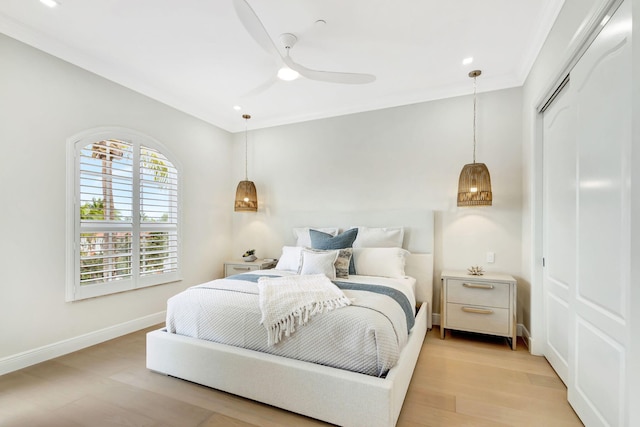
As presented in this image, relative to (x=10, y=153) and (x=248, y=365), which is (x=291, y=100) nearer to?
(x=10, y=153)

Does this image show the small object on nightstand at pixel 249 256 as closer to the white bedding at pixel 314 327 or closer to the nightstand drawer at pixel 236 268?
the nightstand drawer at pixel 236 268

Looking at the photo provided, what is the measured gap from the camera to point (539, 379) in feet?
7.36

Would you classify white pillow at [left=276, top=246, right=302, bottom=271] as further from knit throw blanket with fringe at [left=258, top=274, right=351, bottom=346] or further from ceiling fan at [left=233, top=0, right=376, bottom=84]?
ceiling fan at [left=233, top=0, right=376, bottom=84]

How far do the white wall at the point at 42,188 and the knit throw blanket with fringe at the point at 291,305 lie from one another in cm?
204

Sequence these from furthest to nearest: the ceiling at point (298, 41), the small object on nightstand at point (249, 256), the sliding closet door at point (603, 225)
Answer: the small object on nightstand at point (249, 256), the ceiling at point (298, 41), the sliding closet door at point (603, 225)

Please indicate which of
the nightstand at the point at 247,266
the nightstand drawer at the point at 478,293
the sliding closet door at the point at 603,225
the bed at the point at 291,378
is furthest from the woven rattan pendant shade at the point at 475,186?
the nightstand at the point at 247,266

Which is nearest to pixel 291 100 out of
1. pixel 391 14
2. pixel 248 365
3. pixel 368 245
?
pixel 391 14

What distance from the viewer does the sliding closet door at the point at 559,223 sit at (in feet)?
6.66

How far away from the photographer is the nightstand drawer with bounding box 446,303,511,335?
280 cm

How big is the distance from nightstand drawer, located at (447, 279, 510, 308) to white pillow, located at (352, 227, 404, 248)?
2.36 feet

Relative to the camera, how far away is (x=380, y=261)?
3109 mm

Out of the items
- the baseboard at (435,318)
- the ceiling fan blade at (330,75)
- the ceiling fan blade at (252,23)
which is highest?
the ceiling fan blade at (252,23)

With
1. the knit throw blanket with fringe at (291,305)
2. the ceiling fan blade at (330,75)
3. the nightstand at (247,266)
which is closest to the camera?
the knit throw blanket with fringe at (291,305)

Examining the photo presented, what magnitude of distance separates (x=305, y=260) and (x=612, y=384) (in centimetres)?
217
